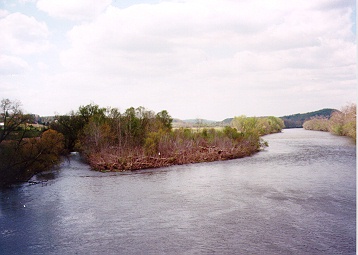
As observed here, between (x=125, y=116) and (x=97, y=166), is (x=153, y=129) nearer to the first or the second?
(x=125, y=116)

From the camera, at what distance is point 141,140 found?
109 feet

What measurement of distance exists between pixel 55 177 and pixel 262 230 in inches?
660

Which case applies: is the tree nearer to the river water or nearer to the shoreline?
the river water

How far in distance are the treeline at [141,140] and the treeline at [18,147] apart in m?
6.03

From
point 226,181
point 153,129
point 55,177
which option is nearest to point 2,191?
point 55,177

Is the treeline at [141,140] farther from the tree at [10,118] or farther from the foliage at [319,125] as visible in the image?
the foliage at [319,125]

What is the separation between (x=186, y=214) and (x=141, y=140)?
20.4 meters

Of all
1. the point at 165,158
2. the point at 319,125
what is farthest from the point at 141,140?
the point at 319,125

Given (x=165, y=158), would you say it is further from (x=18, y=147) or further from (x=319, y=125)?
(x=319, y=125)

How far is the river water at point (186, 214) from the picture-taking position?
10.2 metres

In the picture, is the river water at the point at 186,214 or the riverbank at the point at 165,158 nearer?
the river water at the point at 186,214

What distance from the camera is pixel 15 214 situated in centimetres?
1388

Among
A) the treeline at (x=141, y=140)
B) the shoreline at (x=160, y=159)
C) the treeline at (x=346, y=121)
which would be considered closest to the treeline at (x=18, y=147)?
the shoreline at (x=160, y=159)

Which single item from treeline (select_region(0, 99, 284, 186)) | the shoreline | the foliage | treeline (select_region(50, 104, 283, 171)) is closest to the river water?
treeline (select_region(0, 99, 284, 186))
